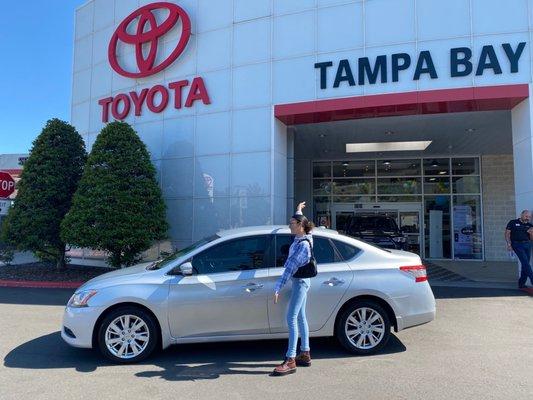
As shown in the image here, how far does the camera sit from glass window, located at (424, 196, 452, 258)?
17.2 m

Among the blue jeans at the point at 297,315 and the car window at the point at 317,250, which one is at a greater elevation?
the car window at the point at 317,250

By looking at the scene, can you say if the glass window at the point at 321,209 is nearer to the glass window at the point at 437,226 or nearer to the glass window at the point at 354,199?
the glass window at the point at 354,199

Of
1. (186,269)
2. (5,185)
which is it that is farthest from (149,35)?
(186,269)

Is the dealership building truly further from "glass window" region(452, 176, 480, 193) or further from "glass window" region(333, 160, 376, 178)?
"glass window" region(333, 160, 376, 178)

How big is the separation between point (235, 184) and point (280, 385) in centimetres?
821

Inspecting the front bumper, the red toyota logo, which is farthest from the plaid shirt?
the red toyota logo

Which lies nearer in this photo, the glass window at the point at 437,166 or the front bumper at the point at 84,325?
the front bumper at the point at 84,325

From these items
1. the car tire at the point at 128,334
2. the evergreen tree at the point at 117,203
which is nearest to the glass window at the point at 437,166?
the evergreen tree at the point at 117,203

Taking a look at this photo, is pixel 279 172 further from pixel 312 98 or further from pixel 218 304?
pixel 218 304

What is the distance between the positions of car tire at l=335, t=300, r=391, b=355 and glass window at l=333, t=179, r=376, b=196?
13.4 metres

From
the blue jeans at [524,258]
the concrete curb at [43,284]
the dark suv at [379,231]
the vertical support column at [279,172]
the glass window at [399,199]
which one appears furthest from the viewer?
the glass window at [399,199]

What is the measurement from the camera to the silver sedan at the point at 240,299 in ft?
16.9

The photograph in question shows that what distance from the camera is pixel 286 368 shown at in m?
4.74

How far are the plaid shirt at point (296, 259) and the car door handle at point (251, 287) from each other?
35 cm
